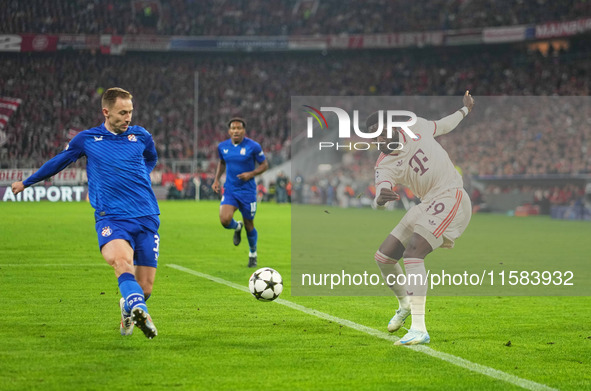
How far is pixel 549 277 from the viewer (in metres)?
12.6

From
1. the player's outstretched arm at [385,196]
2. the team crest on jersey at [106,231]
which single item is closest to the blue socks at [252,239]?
the player's outstretched arm at [385,196]

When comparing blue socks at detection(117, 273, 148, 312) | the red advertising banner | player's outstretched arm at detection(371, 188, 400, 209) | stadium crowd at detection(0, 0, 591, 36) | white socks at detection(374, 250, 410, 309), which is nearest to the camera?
blue socks at detection(117, 273, 148, 312)

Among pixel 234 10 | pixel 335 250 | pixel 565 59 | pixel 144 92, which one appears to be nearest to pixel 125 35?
pixel 144 92

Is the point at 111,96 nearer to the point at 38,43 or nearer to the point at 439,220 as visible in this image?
the point at 439,220

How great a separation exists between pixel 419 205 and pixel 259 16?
1986 inches

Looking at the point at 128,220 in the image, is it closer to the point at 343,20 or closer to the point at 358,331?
the point at 358,331

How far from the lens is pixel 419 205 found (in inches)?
288

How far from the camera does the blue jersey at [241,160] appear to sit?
45.0ft

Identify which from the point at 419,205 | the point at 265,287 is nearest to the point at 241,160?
the point at 265,287

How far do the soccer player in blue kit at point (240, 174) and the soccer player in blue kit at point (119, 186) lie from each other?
6491mm

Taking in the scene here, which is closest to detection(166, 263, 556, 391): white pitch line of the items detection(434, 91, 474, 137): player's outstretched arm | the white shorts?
the white shorts

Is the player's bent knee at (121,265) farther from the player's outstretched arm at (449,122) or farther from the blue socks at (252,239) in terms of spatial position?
the blue socks at (252,239)

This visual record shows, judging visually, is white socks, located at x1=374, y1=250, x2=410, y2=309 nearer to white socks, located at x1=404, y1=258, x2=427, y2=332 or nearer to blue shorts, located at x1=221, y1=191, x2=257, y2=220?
white socks, located at x1=404, y1=258, x2=427, y2=332

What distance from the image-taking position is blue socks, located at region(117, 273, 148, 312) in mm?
6078
